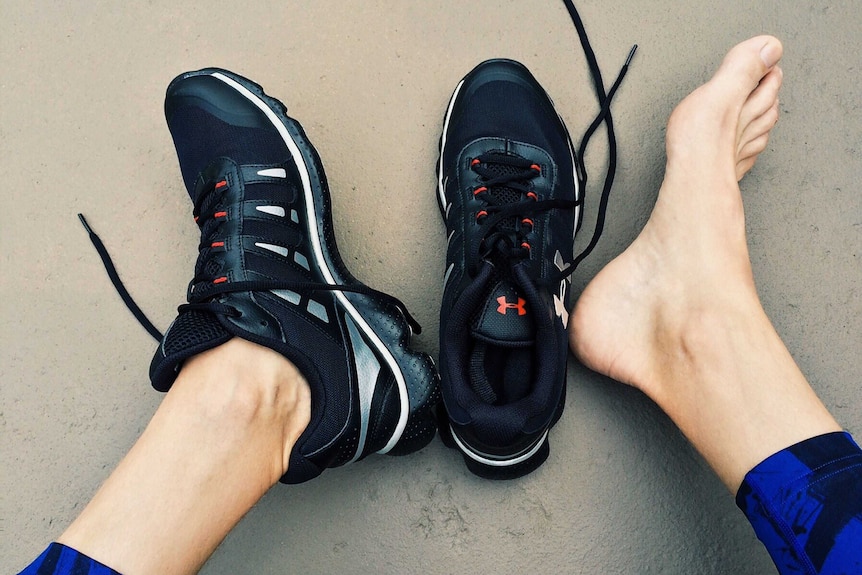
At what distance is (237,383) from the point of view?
2.26 feet

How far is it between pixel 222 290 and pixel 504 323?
36cm

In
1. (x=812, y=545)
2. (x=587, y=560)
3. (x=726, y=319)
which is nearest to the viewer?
(x=812, y=545)

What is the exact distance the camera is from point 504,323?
2.44 ft

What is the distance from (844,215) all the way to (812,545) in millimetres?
551

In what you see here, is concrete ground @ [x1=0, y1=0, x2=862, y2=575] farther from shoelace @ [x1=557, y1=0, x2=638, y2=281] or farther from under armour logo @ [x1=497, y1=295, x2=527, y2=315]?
under armour logo @ [x1=497, y1=295, x2=527, y2=315]

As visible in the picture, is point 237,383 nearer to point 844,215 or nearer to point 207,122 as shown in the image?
point 207,122

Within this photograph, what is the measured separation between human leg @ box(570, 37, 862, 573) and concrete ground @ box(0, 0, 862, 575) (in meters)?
0.08

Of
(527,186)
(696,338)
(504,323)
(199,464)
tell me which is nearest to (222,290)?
(199,464)

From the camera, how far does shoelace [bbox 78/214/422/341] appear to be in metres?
0.74

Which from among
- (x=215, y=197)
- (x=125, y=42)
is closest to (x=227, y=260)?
(x=215, y=197)

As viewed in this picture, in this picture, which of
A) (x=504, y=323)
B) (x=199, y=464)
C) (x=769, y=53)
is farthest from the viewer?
(x=769, y=53)

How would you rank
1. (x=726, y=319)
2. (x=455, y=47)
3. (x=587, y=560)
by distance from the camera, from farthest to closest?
(x=455, y=47), (x=587, y=560), (x=726, y=319)

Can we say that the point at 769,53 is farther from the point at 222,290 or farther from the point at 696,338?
the point at 222,290

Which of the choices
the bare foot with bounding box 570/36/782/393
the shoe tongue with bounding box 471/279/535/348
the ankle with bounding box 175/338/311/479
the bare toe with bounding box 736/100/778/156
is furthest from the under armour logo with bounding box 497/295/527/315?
the bare toe with bounding box 736/100/778/156
